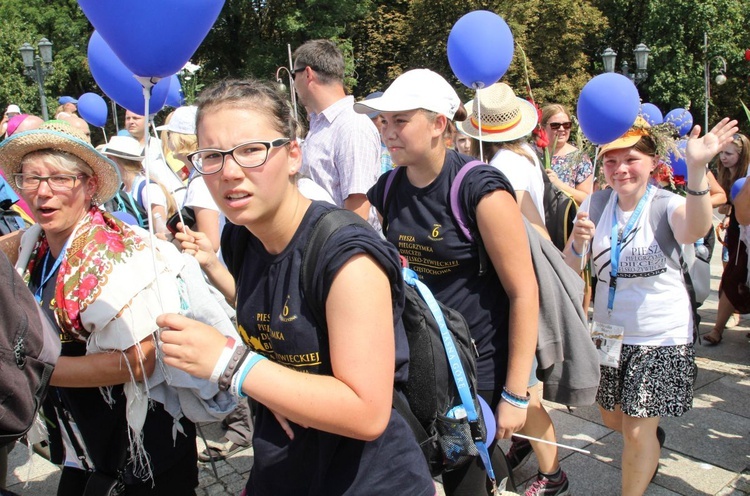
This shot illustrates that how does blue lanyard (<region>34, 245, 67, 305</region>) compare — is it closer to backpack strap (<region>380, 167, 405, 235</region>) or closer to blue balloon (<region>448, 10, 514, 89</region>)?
backpack strap (<region>380, 167, 405, 235</region>)

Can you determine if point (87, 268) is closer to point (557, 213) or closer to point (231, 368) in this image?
point (231, 368)

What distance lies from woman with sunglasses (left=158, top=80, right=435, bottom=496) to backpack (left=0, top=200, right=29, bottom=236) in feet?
11.2

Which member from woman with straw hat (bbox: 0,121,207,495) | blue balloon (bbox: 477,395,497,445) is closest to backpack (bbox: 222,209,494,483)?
blue balloon (bbox: 477,395,497,445)

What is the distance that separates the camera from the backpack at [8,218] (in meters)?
4.43

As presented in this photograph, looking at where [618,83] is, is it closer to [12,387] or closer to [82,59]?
[12,387]

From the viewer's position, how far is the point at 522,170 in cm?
348

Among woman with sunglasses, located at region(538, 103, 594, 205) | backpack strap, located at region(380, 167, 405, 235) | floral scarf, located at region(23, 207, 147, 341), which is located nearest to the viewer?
floral scarf, located at region(23, 207, 147, 341)

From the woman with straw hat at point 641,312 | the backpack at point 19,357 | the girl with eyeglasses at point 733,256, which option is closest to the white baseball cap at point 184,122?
the woman with straw hat at point 641,312

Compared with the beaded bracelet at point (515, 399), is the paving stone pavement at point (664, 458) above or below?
below

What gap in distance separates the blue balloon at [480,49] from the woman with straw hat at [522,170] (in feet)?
0.51

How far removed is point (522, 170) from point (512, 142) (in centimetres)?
28

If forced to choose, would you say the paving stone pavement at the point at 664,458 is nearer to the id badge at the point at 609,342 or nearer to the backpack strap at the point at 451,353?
the id badge at the point at 609,342

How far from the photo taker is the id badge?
2992 millimetres

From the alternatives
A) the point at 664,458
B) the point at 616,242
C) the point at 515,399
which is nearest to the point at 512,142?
the point at 616,242
